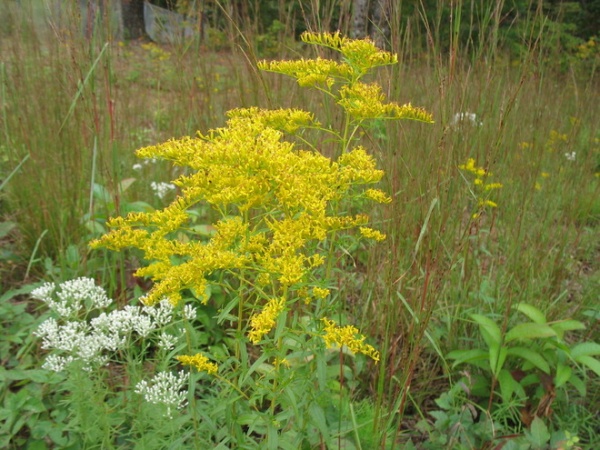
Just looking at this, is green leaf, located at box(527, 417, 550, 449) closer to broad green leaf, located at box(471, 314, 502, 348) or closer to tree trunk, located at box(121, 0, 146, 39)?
broad green leaf, located at box(471, 314, 502, 348)

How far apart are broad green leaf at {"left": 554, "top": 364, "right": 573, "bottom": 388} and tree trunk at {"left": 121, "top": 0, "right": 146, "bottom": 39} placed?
10.6 metres

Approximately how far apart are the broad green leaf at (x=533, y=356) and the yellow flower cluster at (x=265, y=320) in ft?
3.69

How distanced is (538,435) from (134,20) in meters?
11.8

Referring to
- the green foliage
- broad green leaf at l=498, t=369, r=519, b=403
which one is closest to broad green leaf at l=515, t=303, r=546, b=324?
the green foliage

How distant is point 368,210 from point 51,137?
69.4 inches

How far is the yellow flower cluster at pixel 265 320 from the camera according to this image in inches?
43.3

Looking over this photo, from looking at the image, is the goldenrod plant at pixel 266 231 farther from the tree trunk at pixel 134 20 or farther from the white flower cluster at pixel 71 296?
the tree trunk at pixel 134 20

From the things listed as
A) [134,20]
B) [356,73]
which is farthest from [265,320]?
[134,20]

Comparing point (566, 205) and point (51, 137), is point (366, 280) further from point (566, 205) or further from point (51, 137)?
point (51, 137)

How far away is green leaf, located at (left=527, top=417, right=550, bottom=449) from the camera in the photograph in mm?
1676

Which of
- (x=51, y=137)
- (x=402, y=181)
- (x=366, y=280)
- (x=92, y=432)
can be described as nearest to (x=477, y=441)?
(x=366, y=280)

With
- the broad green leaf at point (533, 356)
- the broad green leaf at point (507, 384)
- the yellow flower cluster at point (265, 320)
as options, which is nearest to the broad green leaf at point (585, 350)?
the broad green leaf at point (533, 356)

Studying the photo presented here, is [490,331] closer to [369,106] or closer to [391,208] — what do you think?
[391,208]

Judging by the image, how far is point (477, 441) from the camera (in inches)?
71.8
